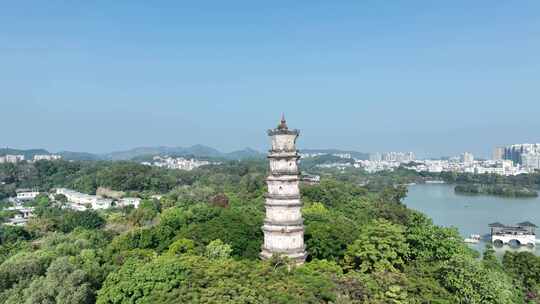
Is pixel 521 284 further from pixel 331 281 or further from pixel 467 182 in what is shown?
pixel 467 182

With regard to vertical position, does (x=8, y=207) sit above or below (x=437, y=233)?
below

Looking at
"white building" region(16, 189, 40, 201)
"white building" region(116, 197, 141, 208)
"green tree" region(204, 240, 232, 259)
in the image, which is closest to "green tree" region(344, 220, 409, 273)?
"green tree" region(204, 240, 232, 259)

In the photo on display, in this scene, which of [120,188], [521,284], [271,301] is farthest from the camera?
[120,188]

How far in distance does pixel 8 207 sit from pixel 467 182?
78.5 m

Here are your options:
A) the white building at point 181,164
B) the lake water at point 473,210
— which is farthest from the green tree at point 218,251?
the white building at point 181,164

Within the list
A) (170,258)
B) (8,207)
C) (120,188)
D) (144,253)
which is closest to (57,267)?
(144,253)

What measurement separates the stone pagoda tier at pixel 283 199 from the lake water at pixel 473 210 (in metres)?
25.4

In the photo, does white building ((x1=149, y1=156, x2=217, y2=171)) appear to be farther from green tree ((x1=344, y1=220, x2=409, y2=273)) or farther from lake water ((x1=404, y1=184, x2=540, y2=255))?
green tree ((x1=344, y1=220, x2=409, y2=273))

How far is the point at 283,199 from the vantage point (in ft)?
43.4

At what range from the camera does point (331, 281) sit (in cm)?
1159

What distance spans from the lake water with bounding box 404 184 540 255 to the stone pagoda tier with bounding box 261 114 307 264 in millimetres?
25415

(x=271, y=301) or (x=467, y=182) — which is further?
(x=467, y=182)

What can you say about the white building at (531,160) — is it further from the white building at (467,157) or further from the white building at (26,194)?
the white building at (26,194)

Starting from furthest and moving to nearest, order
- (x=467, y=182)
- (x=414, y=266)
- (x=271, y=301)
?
1. (x=467, y=182)
2. (x=414, y=266)
3. (x=271, y=301)
